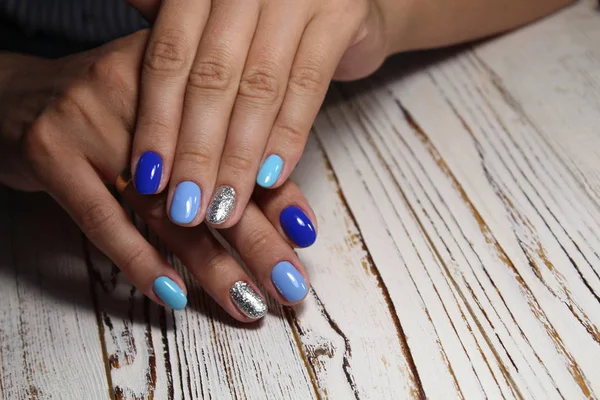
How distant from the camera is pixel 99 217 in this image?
26.7 inches

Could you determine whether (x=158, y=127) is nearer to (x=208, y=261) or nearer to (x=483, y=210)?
(x=208, y=261)

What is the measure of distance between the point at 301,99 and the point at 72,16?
373 millimetres

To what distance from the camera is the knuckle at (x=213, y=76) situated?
25.4 inches

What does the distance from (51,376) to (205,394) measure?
0.51 feet

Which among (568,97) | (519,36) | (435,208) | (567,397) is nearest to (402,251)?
(435,208)

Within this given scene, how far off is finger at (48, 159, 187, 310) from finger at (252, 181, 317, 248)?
115 mm

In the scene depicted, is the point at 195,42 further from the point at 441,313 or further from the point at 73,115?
the point at 441,313

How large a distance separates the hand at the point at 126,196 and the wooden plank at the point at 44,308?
74 millimetres

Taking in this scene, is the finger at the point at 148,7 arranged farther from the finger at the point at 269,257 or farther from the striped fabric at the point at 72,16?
the finger at the point at 269,257

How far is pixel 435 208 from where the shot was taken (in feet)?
2.49

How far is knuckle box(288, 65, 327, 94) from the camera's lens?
2.20ft

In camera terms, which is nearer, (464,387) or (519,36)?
(464,387)

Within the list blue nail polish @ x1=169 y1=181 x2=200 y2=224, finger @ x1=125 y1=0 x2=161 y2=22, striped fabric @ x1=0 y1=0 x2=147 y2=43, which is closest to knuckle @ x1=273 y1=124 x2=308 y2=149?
blue nail polish @ x1=169 y1=181 x2=200 y2=224

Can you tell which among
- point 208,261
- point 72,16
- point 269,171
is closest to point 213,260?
point 208,261
